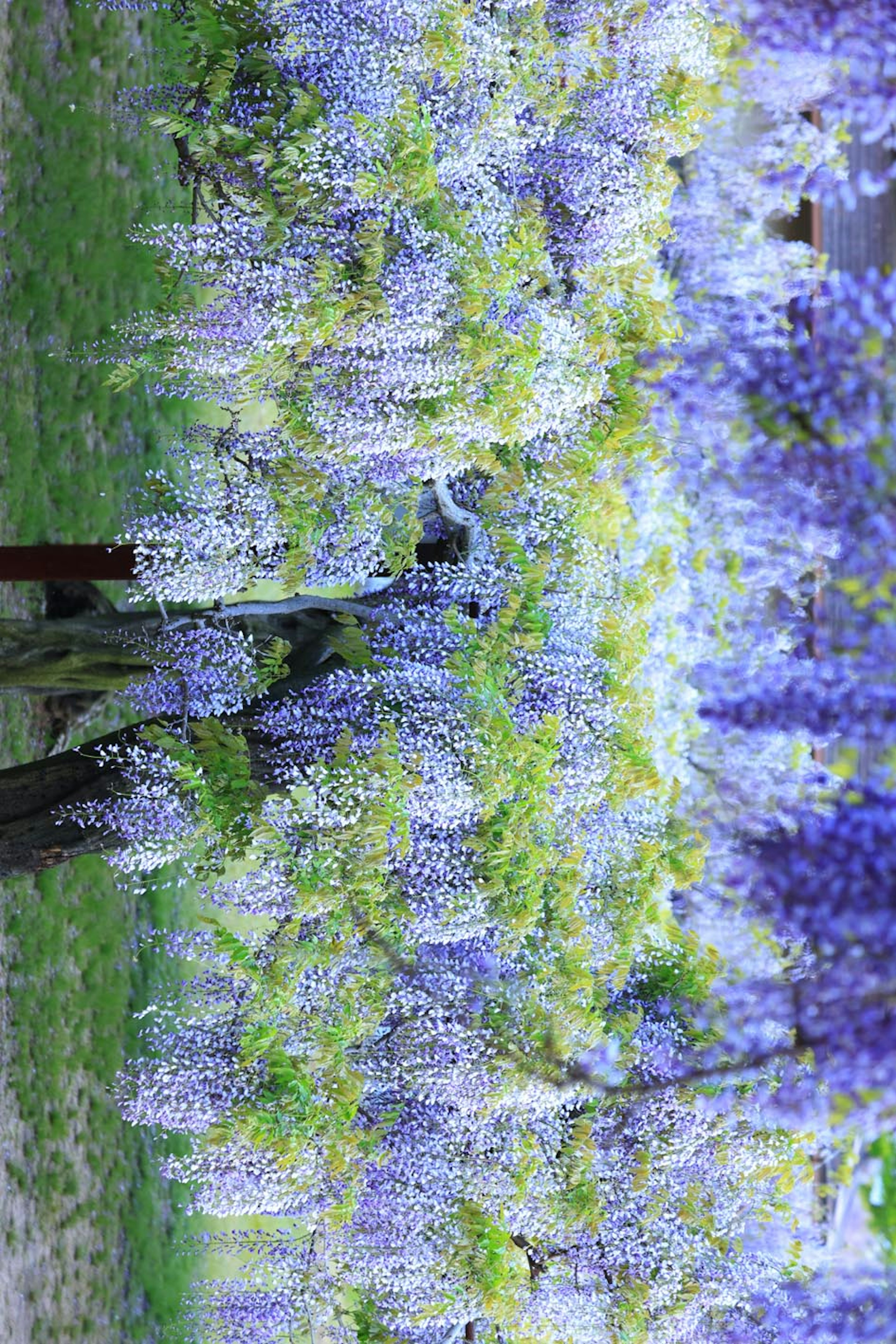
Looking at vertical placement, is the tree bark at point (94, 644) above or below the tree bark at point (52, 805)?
above

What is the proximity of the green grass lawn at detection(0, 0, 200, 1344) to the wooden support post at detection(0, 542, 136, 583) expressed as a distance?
5.13 feet

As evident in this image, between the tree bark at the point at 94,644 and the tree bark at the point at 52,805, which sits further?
the tree bark at the point at 94,644

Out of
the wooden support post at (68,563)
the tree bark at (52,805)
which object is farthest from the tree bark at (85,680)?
the wooden support post at (68,563)

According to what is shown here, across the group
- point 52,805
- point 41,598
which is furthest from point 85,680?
point 41,598

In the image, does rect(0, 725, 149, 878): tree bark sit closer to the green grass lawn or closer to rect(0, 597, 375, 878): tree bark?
rect(0, 597, 375, 878): tree bark

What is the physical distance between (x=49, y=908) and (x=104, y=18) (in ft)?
17.7

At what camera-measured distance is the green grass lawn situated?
6.56 meters

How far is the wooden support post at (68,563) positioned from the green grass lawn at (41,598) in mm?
1564

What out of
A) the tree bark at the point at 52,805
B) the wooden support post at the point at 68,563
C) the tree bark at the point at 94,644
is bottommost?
the tree bark at the point at 52,805

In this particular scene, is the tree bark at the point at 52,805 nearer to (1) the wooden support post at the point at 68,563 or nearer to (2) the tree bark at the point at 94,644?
(2) the tree bark at the point at 94,644

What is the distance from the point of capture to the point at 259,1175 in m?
4.38

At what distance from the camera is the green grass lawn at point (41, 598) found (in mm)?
6562

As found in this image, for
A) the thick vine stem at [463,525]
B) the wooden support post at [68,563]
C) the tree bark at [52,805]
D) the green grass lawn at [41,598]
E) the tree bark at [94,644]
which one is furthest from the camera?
the green grass lawn at [41,598]

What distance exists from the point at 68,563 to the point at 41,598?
1871 millimetres
